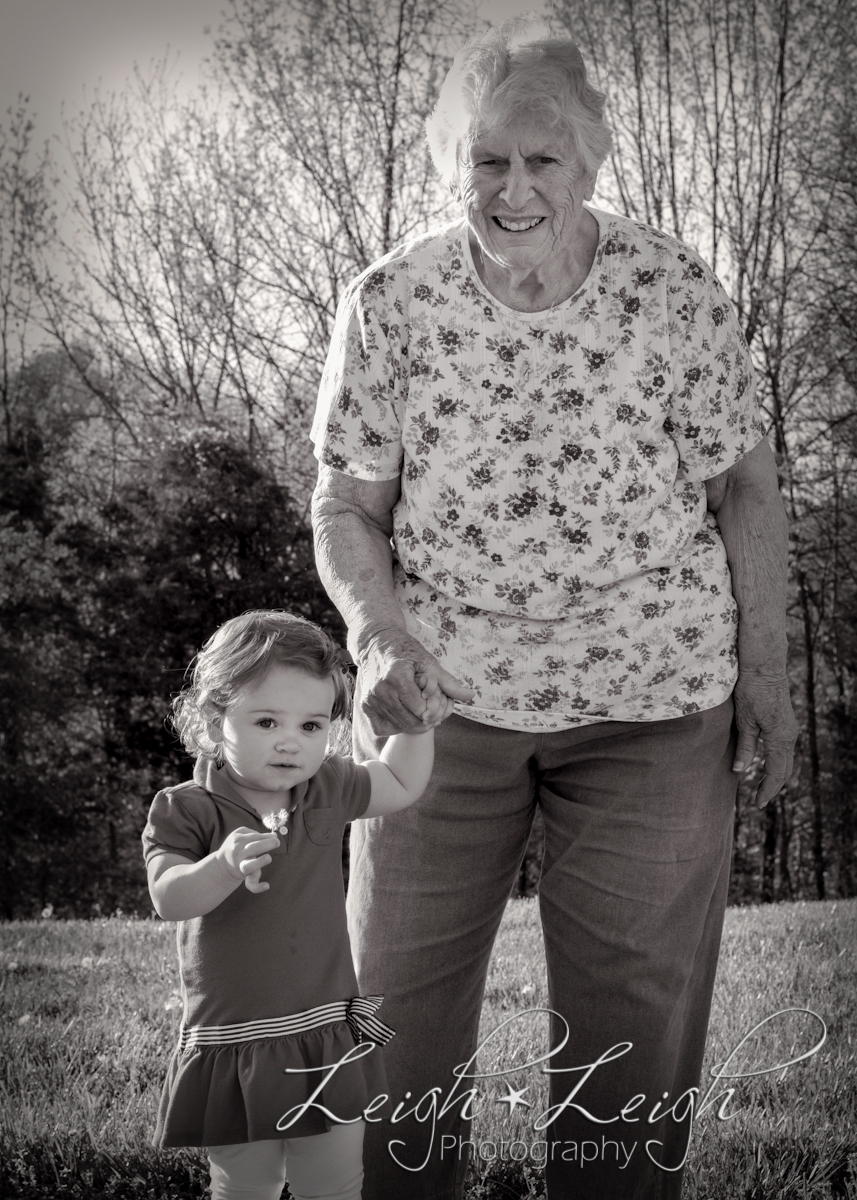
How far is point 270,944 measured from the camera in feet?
5.41

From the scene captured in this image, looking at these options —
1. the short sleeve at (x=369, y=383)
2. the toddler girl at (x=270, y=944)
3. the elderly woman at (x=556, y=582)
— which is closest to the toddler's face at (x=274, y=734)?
the toddler girl at (x=270, y=944)

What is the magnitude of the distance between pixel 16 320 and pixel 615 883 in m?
11.7

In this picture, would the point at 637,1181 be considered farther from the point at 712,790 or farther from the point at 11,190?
the point at 11,190

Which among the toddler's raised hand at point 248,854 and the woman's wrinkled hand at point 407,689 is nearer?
the toddler's raised hand at point 248,854

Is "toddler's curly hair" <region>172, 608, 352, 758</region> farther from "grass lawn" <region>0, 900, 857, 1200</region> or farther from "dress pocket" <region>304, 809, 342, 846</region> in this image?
"grass lawn" <region>0, 900, 857, 1200</region>

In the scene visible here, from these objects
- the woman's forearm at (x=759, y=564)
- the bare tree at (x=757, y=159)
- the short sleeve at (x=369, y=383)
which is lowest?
the woman's forearm at (x=759, y=564)

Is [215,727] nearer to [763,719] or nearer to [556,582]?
[556,582]

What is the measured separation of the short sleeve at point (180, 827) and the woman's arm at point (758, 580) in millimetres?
977

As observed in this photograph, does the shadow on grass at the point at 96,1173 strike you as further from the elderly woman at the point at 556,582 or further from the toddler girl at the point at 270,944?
the toddler girl at the point at 270,944

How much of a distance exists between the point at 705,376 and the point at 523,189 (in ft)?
1.44

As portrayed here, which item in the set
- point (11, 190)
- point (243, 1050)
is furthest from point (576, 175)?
point (11, 190)

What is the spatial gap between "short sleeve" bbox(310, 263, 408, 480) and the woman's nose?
0.23m

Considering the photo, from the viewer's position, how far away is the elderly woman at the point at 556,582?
1.89 m

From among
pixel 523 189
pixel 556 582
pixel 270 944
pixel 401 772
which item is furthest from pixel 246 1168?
pixel 523 189
